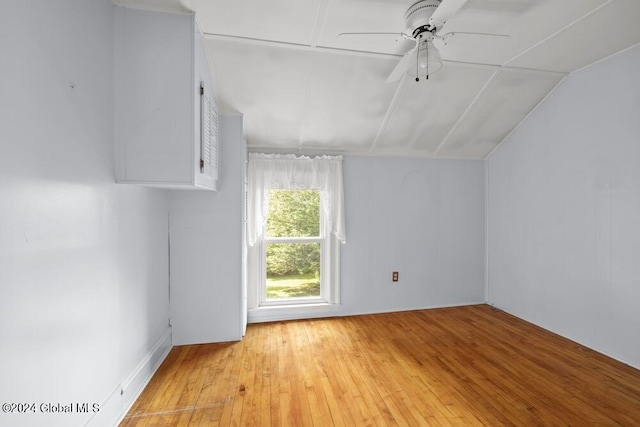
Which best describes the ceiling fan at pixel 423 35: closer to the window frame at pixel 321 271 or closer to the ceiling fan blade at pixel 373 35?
the ceiling fan blade at pixel 373 35

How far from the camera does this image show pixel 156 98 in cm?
166

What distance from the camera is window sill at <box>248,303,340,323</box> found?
295 centimetres

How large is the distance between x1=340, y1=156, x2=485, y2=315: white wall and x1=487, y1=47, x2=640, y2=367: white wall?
0.36 m

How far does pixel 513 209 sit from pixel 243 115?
10.1ft

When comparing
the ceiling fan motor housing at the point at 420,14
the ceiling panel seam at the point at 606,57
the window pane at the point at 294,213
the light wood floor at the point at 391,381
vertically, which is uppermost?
the ceiling panel seam at the point at 606,57

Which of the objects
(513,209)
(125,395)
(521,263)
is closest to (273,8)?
(125,395)

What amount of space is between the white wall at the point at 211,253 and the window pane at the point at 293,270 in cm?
66

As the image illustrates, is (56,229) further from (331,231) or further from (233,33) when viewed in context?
(331,231)

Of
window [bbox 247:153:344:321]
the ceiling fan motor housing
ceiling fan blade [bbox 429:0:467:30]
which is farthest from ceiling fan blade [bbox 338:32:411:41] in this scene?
window [bbox 247:153:344:321]

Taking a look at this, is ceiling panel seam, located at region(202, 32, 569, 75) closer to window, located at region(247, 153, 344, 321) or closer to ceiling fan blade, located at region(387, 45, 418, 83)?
ceiling fan blade, located at region(387, 45, 418, 83)

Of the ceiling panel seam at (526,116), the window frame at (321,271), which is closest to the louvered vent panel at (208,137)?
the window frame at (321,271)

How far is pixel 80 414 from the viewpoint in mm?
1279

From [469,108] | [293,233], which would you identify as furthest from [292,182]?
[469,108]

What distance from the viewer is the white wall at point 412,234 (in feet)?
10.5
